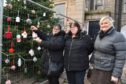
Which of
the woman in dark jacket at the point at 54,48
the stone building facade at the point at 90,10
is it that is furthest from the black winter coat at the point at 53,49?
the stone building facade at the point at 90,10

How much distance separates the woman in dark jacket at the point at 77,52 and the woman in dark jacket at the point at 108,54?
36 cm

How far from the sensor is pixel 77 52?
18.3 ft

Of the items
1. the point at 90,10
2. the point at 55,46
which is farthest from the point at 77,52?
the point at 90,10

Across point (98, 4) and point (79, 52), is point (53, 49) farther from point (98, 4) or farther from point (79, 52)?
point (98, 4)

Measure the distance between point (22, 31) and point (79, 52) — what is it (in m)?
1.97

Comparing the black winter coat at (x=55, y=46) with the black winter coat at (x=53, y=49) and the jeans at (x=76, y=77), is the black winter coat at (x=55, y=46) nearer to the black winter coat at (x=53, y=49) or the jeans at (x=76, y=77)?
the black winter coat at (x=53, y=49)

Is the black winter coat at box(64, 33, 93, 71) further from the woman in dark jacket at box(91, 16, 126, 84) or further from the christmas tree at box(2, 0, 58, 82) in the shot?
the christmas tree at box(2, 0, 58, 82)

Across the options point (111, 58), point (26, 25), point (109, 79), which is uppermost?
point (26, 25)

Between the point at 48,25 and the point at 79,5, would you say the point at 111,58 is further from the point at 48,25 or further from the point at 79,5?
the point at 79,5

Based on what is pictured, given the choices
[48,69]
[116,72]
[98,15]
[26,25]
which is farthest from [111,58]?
[98,15]

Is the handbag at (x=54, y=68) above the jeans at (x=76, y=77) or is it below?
above

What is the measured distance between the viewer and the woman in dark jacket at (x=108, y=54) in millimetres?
4961

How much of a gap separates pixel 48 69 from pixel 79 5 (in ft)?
28.9

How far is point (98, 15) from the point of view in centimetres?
1371
